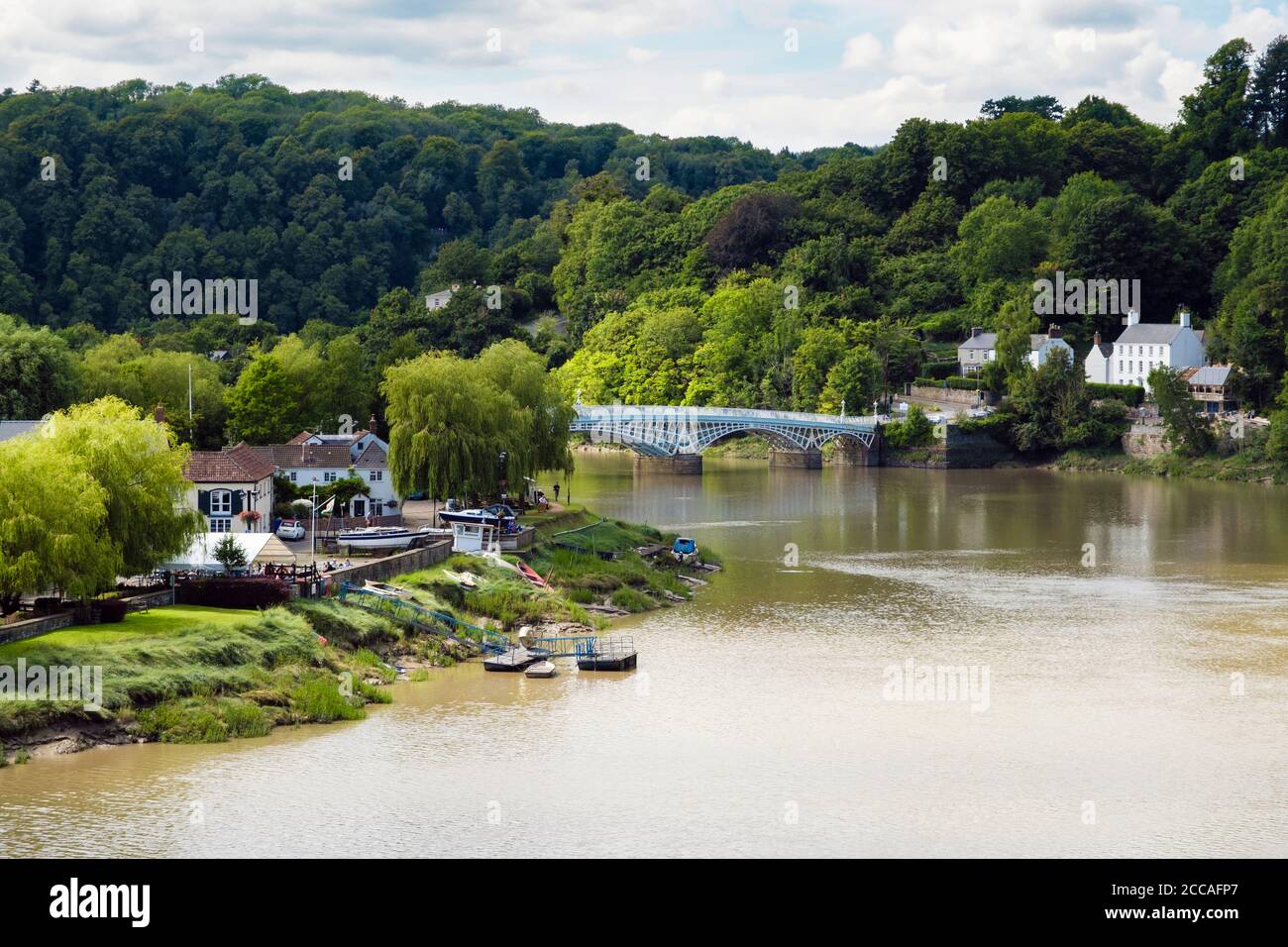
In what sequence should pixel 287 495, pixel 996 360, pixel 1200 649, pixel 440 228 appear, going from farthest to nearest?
1. pixel 440 228
2. pixel 996 360
3. pixel 287 495
4. pixel 1200 649

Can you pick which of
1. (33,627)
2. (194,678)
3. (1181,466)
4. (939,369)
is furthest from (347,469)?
(939,369)

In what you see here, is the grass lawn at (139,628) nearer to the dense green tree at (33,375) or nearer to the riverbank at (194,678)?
the riverbank at (194,678)

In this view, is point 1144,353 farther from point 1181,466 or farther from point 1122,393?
point 1181,466

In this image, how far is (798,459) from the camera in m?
99.1

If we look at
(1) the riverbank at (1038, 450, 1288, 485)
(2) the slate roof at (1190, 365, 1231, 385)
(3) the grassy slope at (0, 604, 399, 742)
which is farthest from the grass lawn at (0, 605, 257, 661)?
(2) the slate roof at (1190, 365, 1231, 385)

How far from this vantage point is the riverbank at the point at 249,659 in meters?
31.6

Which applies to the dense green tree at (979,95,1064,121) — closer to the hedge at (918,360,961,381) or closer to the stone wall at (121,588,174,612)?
the hedge at (918,360,961,381)

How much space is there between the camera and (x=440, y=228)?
177m

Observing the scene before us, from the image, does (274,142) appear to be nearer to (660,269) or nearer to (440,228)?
(440,228)

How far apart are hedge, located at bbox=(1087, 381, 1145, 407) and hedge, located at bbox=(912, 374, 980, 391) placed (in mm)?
6991

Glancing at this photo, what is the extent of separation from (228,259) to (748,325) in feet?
178

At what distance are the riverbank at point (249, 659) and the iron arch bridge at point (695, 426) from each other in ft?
154

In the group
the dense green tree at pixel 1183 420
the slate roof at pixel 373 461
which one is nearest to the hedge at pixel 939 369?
the dense green tree at pixel 1183 420
